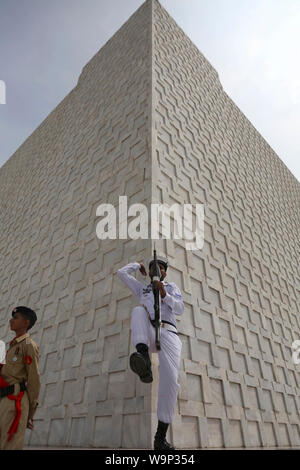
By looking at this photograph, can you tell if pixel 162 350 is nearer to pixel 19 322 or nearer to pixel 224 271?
pixel 19 322

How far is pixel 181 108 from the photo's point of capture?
6.46 m

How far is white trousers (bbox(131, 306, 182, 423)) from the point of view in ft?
7.20

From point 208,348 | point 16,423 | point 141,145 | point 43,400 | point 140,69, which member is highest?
point 140,69

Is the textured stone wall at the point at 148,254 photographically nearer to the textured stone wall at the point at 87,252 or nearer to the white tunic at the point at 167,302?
the textured stone wall at the point at 87,252

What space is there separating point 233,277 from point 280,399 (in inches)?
77.2

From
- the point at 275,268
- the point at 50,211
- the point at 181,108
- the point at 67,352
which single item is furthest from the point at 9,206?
the point at 275,268

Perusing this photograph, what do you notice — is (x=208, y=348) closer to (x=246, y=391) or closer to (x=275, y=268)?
(x=246, y=391)

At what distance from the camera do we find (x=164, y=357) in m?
2.31

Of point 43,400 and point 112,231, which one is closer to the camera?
point 43,400

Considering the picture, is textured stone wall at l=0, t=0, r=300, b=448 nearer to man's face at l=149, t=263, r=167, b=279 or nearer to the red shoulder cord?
man's face at l=149, t=263, r=167, b=279

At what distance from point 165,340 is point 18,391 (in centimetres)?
109

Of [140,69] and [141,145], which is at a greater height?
[140,69]

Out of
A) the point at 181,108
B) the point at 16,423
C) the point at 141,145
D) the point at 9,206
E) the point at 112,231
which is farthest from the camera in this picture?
the point at 9,206

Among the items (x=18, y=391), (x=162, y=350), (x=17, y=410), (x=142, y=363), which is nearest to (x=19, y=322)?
(x=18, y=391)
